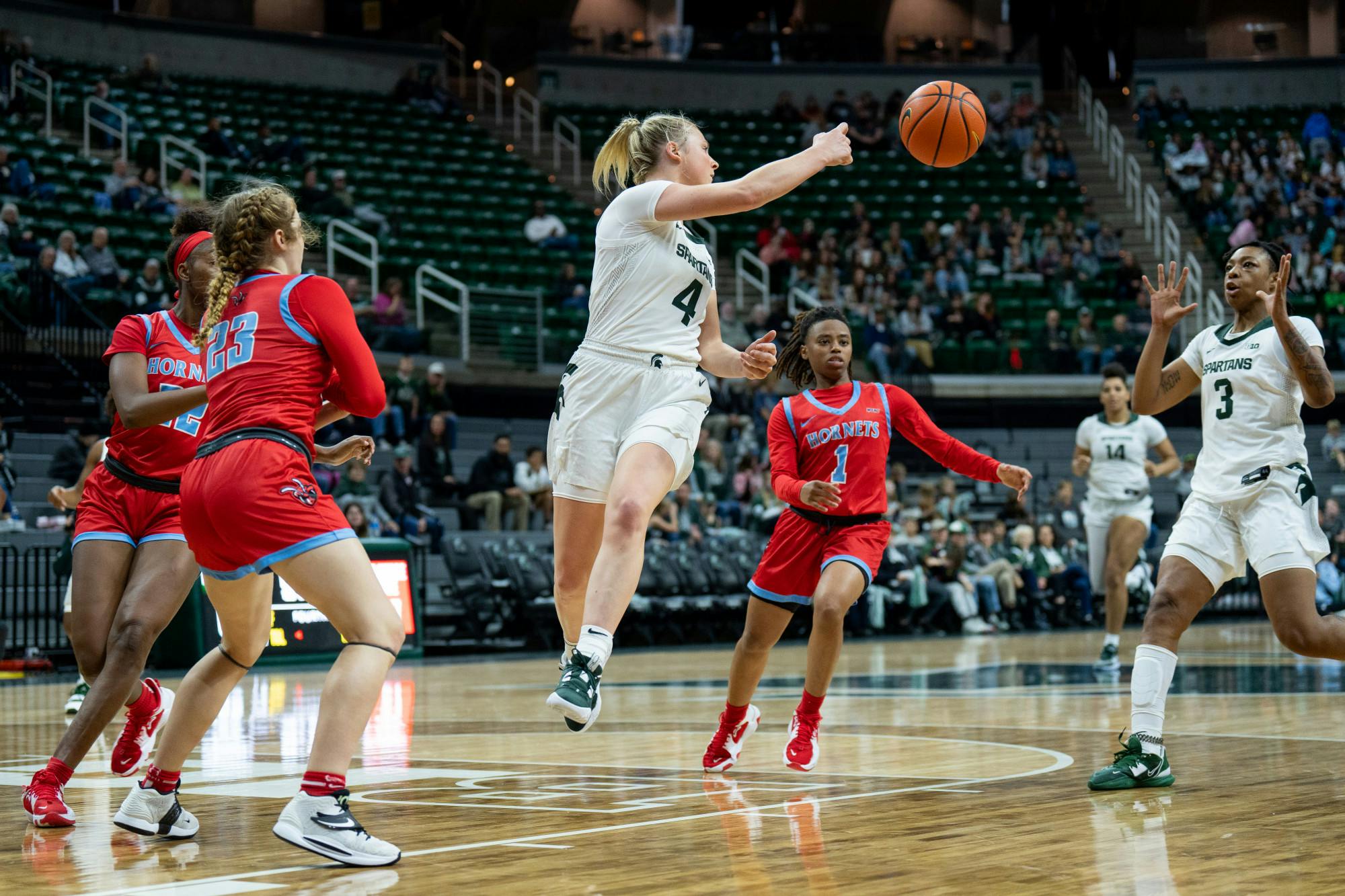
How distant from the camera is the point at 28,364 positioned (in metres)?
16.6

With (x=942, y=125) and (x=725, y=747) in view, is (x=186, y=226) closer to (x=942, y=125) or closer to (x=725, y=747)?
(x=725, y=747)

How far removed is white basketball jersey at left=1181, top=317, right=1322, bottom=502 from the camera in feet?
18.6

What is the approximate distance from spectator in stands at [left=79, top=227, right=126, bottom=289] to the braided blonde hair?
44.8ft

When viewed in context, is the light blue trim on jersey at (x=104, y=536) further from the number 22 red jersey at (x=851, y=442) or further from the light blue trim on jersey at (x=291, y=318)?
Result: the number 22 red jersey at (x=851, y=442)

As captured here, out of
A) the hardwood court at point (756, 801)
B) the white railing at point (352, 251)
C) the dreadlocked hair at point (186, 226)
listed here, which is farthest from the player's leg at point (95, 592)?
the white railing at point (352, 251)

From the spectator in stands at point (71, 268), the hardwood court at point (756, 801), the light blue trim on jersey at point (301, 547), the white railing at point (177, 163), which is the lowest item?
the hardwood court at point (756, 801)

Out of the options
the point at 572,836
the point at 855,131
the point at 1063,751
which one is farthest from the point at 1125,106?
the point at 572,836

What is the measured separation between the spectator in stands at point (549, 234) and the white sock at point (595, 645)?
19261 mm

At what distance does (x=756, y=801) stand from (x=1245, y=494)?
2112 millimetres

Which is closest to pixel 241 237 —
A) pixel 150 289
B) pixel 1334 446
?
pixel 150 289

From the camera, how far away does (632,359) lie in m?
5.28

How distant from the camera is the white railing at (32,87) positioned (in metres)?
21.8

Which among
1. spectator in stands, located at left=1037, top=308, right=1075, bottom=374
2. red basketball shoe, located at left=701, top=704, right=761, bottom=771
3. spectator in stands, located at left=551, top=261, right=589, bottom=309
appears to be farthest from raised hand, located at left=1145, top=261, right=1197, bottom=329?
spectator in stands, located at left=1037, top=308, right=1075, bottom=374

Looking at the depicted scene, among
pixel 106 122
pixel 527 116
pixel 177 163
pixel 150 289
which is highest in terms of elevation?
pixel 527 116
